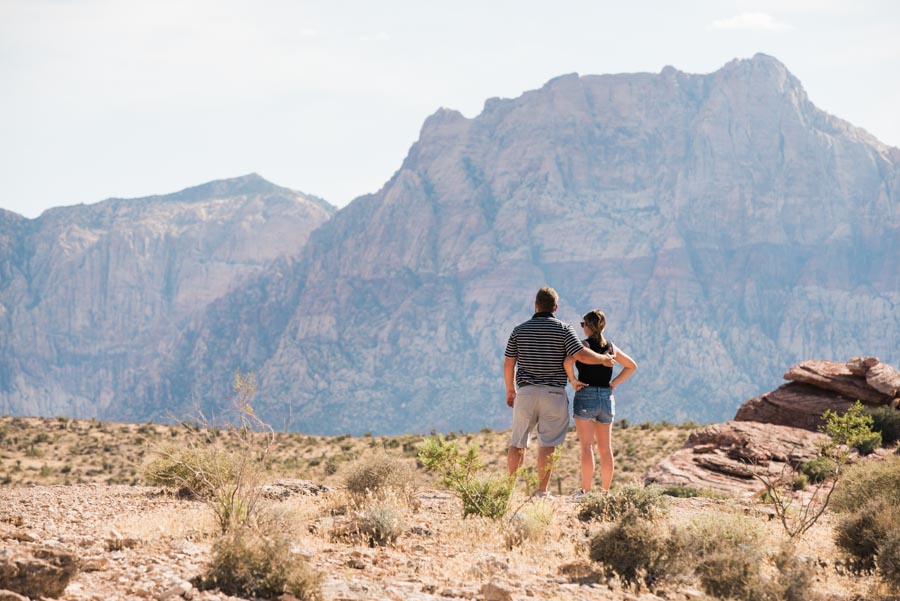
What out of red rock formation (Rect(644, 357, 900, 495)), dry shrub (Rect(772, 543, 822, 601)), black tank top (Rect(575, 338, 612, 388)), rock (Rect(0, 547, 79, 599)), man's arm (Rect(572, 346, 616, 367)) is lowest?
red rock formation (Rect(644, 357, 900, 495))

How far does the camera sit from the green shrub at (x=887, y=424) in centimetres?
2202

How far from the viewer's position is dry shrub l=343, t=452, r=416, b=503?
11438 millimetres

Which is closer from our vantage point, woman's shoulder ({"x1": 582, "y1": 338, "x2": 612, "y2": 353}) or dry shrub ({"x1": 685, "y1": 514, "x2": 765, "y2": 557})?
dry shrub ({"x1": 685, "y1": 514, "x2": 765, "y2": 557})

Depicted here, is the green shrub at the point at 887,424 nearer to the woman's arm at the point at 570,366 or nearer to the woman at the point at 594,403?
the woman at the point at 594,403

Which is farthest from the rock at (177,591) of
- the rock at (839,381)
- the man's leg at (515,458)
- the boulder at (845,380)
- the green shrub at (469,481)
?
the boulder at (845,380)

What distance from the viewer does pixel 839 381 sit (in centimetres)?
2500

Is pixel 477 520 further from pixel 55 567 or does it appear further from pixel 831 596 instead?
pixel 55 567

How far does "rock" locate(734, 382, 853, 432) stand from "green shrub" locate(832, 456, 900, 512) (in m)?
12.0

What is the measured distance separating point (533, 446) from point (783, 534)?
63.6 ft

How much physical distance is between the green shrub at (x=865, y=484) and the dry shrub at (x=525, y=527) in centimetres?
462

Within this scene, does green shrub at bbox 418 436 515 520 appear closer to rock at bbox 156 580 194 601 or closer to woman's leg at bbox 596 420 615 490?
woman's leg at bbox 596 420 615 490

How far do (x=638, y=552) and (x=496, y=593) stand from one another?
164 cm

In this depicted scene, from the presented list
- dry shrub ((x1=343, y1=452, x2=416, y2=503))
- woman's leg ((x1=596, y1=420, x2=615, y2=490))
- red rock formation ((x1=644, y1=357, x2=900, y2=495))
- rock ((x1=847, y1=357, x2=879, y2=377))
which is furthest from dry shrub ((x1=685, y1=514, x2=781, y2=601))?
rock ((x1=847, y1=357, x2=879, y2=377))

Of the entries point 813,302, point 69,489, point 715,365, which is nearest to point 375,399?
point 715,365
